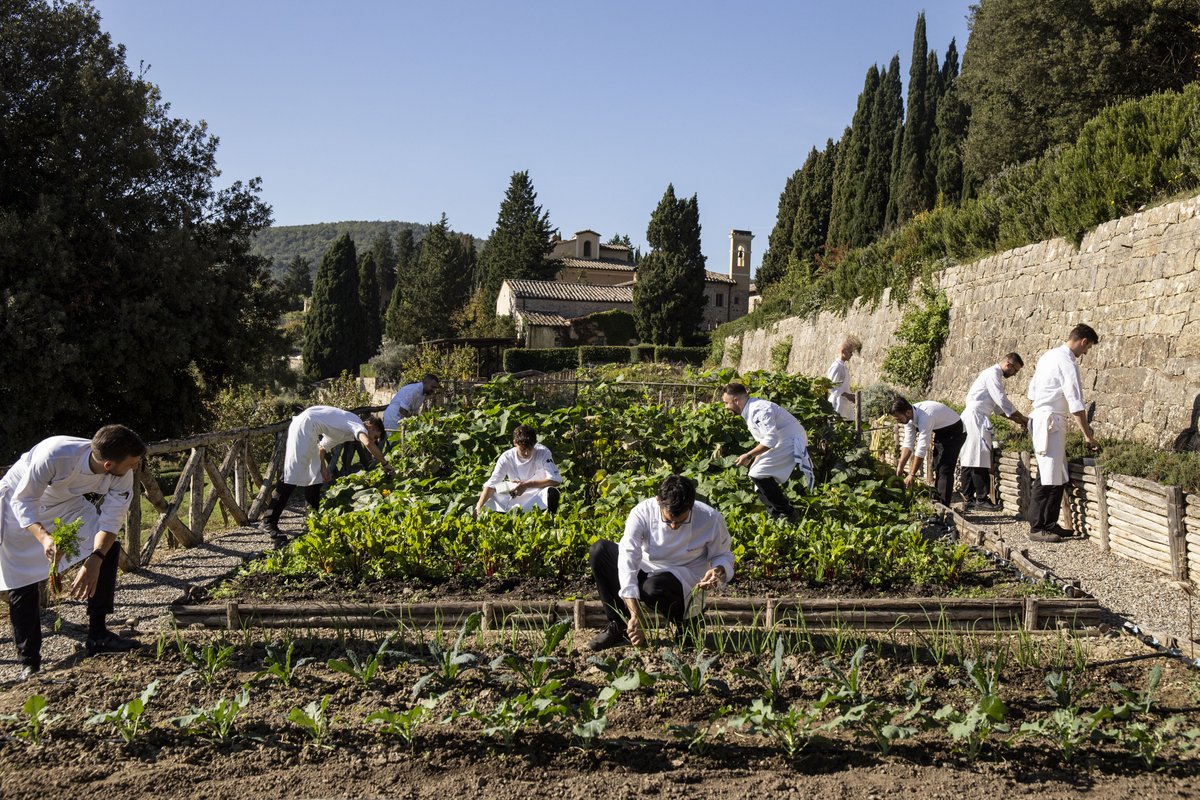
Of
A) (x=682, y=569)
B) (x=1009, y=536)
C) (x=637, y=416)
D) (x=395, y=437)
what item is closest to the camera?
(x=682, y=569)

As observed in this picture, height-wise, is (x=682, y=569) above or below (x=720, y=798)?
above

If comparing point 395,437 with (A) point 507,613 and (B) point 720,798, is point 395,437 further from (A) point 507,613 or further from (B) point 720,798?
(B) point 720,798

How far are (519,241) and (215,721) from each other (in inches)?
2151

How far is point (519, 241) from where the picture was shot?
187ft

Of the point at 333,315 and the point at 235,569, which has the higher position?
the point at 333,315

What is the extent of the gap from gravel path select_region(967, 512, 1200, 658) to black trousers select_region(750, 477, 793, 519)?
1.68m

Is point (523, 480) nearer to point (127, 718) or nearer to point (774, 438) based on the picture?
point (774, 438)

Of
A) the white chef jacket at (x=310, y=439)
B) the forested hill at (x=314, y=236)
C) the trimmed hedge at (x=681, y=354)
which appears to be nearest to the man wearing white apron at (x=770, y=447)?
the white chef jacket at (x=310, y=439)

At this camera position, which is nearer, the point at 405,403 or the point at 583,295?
the point at 405,403

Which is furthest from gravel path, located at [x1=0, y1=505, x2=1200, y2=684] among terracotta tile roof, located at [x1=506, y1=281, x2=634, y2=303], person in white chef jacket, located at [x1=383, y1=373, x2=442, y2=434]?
terracotta tile roof, located at [x1=506, y1=281, x2=634, y2=303]

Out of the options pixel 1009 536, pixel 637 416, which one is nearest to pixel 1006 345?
pixel 1009 536

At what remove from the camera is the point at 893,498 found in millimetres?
7789

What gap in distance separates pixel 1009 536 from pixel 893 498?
0.95 meters

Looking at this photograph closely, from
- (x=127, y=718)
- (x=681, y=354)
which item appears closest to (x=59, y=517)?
(x=127, y=718)
